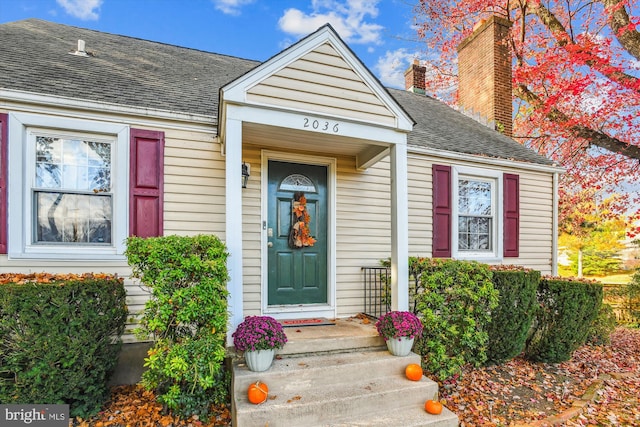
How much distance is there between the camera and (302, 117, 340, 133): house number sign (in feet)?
11.6

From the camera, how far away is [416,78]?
355 inches

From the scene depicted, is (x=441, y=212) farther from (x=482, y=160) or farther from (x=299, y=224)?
(x=299, y=224)

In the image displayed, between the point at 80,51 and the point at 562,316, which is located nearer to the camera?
the point at 562,316

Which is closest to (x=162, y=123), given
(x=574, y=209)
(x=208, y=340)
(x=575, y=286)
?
(x=208, y=340)

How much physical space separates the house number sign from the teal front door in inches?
43.9

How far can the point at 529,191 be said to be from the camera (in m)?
6.23

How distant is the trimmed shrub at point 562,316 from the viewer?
15.0ft

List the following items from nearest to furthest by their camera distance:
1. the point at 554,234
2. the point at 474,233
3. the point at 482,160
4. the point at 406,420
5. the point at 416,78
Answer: the point at 406,420, the point at 482,160, the point at 474,233, the point at 554,234, the point at 416,78

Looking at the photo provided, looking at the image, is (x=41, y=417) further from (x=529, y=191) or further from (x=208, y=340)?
(x=529, y=191)

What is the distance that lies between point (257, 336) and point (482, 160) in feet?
15.7

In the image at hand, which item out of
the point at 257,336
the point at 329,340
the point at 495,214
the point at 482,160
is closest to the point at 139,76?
the point at 257,336

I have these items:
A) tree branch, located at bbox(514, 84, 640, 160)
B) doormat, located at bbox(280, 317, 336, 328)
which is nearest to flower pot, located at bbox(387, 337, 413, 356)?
doormat, located at bbox(280, 317, 336, 328)

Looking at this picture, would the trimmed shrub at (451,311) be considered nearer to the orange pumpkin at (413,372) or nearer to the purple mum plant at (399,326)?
the purple mum plant at (399,326)

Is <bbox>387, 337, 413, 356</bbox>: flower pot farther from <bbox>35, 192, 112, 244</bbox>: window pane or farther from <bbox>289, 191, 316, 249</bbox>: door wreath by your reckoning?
<bbox>35, 192, 112, 244</bbox>: window pane
